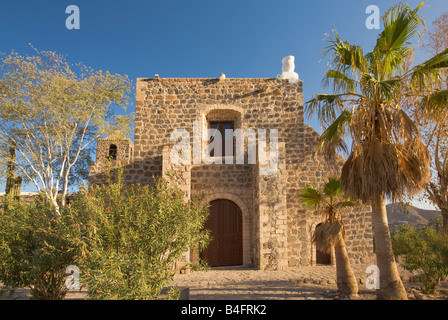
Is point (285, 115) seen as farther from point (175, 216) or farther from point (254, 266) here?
point (175, 216)

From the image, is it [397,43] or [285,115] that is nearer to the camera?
[397,43]

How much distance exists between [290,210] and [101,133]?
28.7 feet

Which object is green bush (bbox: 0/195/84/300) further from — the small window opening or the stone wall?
the stone wall

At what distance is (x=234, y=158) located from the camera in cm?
1088

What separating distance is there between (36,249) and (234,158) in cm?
735

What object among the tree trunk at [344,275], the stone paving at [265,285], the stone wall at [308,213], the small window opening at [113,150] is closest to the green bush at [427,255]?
the stone paving at [265,285]

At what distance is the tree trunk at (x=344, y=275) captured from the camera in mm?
6188

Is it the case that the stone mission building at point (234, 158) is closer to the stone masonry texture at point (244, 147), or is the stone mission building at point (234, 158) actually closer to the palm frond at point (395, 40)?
the stone masonry texture at point (244, 147)

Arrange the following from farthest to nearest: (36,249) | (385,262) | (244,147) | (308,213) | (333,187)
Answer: (244,147) < (308,213) < (333,187) < (385,262) < (36,249)

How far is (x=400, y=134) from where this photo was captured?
542 cm

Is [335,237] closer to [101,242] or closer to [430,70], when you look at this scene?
[430,70]

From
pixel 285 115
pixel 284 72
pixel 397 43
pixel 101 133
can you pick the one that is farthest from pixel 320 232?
pixel 101 133

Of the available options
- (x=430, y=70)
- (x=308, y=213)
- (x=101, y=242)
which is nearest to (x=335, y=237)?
(x=430, y=70)
